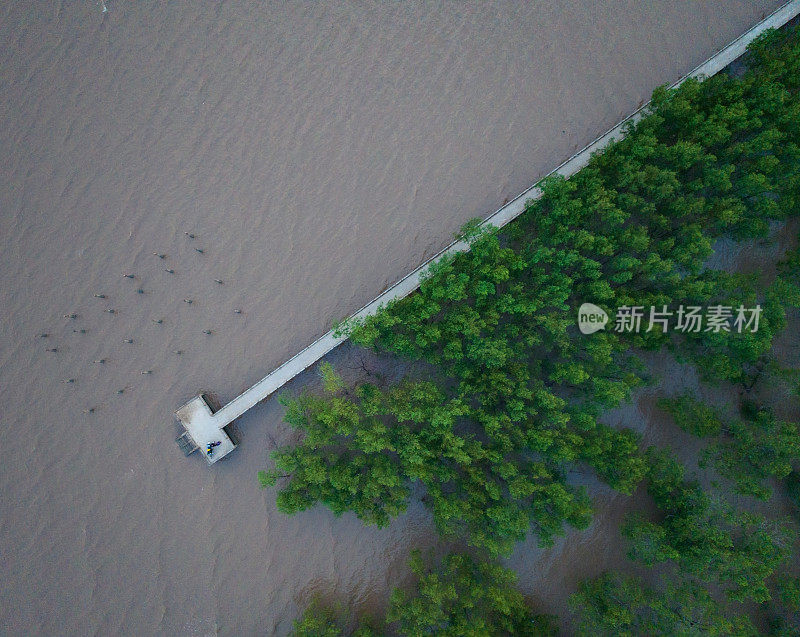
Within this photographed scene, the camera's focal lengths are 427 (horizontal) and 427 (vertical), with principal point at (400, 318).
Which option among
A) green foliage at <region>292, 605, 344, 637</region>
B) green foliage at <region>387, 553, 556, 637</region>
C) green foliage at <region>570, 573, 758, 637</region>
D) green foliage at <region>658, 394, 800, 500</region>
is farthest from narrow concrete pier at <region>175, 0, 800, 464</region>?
green foliage at <region>570, 573, 758, 637</region>

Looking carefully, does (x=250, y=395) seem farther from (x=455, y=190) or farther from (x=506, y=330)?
(x=455, y=190)

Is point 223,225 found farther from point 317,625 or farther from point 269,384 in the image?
point 317,625

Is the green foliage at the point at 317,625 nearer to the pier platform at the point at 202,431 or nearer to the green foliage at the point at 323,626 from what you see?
the green foliage at the point at 323,626

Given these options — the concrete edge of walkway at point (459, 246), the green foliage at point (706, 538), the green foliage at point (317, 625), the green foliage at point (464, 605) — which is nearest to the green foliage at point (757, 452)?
the green foliage at point (706, 538)

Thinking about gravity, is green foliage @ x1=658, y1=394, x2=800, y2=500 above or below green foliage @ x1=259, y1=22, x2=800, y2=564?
below

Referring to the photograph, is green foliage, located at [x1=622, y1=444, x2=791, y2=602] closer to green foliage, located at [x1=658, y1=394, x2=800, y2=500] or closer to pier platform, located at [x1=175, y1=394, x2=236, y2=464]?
green foliage, located at [x1=658, y1=394, x2=800, y2=500]

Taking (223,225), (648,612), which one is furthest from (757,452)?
(223,225)
